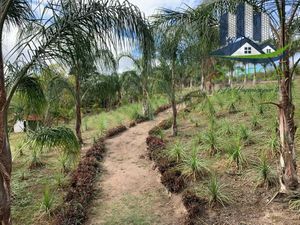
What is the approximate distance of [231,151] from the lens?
695 centimetres

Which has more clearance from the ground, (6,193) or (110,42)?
(110,42)

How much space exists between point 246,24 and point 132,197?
4090 mm

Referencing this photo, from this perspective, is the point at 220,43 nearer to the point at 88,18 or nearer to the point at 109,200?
the point at 88,18

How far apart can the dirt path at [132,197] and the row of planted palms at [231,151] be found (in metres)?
0.67

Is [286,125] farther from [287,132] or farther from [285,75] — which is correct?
[285,75]

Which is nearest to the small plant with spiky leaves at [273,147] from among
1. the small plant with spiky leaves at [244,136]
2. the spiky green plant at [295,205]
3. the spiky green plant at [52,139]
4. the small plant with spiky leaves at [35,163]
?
the small plant with spiky leaves at [244,136]

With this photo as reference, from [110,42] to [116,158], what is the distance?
6.24 meters

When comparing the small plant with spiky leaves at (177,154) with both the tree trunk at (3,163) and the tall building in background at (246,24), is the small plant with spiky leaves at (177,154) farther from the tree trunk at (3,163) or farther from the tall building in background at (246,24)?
the tree trunk at (3,163)

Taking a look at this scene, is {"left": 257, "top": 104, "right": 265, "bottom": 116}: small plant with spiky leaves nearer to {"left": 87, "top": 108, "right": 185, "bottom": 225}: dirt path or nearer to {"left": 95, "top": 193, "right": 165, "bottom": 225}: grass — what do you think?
{"left": 87, "top": 108, "right": 185, "bottom": 225}: dirt path

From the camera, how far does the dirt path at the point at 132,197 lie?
5.70 meters

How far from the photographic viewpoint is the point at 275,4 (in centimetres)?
485

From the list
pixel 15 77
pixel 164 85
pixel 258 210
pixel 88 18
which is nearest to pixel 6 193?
pixel 15 77

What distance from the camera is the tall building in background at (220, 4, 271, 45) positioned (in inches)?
211

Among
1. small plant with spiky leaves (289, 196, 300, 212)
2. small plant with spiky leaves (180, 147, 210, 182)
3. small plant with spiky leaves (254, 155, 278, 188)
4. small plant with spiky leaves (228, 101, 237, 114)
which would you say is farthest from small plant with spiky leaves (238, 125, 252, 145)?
small plant with spiky leaves (228, 101, 237, 114)
